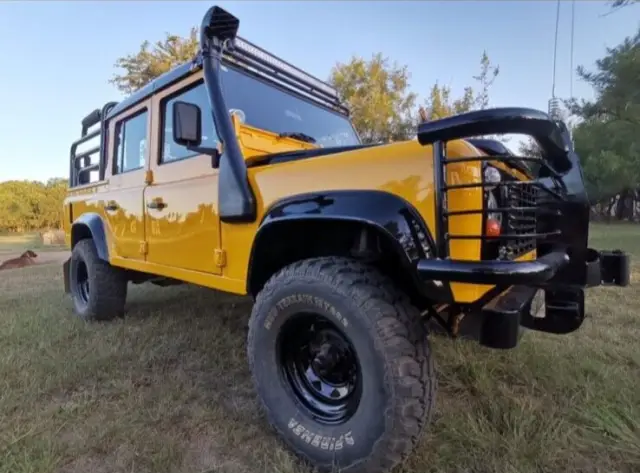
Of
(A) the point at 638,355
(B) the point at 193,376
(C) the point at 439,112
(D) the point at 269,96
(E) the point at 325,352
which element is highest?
(C) the point at 439,112

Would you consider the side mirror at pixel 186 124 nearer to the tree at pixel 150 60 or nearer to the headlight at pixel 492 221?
the headlight at pixel 492 221

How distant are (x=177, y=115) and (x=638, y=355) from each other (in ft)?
10.7

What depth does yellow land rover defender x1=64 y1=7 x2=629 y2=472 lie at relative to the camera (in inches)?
58.9

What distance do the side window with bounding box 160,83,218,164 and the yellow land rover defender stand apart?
0.04ft

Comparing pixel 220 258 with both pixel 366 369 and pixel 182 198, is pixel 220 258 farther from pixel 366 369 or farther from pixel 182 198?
pixel 366 369

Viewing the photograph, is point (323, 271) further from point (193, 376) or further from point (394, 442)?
point (193, 376)

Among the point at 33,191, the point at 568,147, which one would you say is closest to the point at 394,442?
the point at 568,147

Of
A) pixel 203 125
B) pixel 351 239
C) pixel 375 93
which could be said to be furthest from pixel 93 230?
pixel 375 93

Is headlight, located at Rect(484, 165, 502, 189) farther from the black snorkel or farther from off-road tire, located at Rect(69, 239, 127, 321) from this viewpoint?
off-road tire, located at Rect(69, 239, 127, 321)

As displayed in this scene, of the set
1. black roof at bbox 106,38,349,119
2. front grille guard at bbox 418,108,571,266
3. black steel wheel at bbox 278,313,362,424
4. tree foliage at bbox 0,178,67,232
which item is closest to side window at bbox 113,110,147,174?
black roof at bbox 106,38,349,119

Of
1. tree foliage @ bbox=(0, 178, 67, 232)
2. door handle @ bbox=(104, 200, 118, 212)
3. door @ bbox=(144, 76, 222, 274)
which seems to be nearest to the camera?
door @ bbox=(144, 76, 222, 274)

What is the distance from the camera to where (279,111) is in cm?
288

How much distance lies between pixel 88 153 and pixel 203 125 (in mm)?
2630

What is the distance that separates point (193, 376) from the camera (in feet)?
8.95
